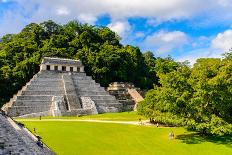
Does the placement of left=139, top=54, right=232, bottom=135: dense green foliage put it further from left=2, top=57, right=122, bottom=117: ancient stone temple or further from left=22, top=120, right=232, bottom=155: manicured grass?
left=2, top=57, right=122, bottom=117: ancient stone temple

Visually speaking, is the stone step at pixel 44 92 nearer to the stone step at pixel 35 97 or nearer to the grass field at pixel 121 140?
the stone step at pixel 35 97

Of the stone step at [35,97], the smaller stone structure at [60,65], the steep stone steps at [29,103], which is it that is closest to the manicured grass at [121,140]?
the steep stone steps at [29,103]

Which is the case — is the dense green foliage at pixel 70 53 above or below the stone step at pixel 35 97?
above

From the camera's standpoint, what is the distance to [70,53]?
83000 millimetres

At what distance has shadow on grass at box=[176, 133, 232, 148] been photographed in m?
41.0

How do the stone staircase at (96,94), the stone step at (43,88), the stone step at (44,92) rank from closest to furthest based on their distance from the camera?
the stone step at (44,92), the stone step at (43,88), the stone staircase at (96,94)

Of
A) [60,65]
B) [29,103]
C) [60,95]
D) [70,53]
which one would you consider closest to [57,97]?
[60,95]

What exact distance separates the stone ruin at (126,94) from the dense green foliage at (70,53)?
13.6 ft

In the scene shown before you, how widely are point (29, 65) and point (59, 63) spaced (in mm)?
7537

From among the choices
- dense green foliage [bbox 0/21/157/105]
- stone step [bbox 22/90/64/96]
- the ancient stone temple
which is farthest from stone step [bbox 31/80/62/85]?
dense green foliage [bbox 0/21/157/105]

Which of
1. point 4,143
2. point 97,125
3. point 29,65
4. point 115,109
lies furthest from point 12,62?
point 4,143

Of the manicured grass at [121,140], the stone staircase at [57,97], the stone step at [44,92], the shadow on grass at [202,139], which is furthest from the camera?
the stone step at [44,92]

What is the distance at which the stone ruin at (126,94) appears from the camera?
73.3 m

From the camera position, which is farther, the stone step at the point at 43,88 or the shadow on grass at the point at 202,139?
the stone step at the point at 43,88
